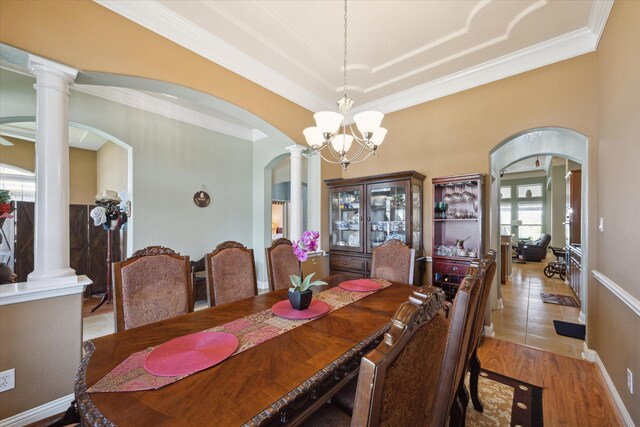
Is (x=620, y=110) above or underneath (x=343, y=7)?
underneath

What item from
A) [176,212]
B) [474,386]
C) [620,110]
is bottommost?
[474,386]

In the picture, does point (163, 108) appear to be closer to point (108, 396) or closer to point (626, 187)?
point (108, 396)

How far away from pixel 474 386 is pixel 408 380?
5.54 ft

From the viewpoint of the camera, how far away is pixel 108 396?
0.84 meters

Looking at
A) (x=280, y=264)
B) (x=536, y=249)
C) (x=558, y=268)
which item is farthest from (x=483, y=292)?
(x=536, y=249)

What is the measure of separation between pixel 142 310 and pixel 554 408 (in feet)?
9.47

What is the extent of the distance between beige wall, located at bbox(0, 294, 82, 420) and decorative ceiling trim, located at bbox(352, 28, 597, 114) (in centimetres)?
396

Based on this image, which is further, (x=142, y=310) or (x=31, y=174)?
(x=31, y=174)

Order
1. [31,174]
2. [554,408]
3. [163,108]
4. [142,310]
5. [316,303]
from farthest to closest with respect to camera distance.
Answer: [31,174] → [163,108] → [554,408] → [316,303] → [142,310]

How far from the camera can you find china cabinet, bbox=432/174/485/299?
2.95 m

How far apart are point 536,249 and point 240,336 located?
1035 centimetres

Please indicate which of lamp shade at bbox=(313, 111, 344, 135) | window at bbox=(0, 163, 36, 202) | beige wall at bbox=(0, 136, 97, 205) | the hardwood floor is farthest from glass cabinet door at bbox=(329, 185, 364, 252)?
window at bbox=(0, 163, 36, 202)

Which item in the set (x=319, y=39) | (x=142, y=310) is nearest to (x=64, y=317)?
(x=142, y=310)

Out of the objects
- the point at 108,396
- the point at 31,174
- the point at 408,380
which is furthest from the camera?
the point at 31,174
